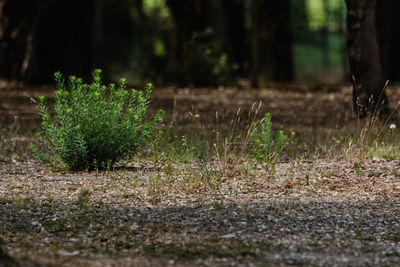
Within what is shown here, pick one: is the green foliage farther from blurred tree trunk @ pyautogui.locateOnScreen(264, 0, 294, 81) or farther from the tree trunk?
the tree trunk

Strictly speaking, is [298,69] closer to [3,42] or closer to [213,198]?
[3,42]

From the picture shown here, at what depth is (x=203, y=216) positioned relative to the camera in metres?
5.39

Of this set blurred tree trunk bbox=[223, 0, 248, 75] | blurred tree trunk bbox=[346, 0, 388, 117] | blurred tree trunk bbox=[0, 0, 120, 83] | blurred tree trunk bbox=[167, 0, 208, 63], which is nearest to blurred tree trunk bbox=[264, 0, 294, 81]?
blurred tree trunk bbox=[167, 0, 208, 63]

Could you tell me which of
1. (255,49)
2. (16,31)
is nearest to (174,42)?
(255,49)

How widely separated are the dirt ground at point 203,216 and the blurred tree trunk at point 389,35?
1097 cm

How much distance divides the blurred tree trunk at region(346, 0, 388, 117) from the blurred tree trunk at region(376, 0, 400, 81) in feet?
23.0

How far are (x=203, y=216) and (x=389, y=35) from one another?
14334 mm

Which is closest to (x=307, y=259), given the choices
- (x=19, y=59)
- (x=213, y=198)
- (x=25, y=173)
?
(x=213, y=198)

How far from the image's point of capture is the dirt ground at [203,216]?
4.43 m

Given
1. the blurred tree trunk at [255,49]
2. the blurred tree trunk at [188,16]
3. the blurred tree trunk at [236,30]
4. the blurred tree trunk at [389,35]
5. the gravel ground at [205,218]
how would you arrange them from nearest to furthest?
the gravel ground at [205,218], the blurred tree trunk at [255,49], the blurred tree trunk at [389,35], the blurred tree trunk at [188,16], the blurred tree trunk at [236,30]

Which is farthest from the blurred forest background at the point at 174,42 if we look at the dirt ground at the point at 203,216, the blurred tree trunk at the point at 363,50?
the dirt ground at the point at 203,216

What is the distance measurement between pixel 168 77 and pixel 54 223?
13146 mm

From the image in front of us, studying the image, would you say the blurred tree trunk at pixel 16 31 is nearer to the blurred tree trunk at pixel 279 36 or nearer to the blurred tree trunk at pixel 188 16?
the blurred tree trunk at pixel 188 16

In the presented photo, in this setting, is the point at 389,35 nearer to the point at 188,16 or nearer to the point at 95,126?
the point at 188,16
